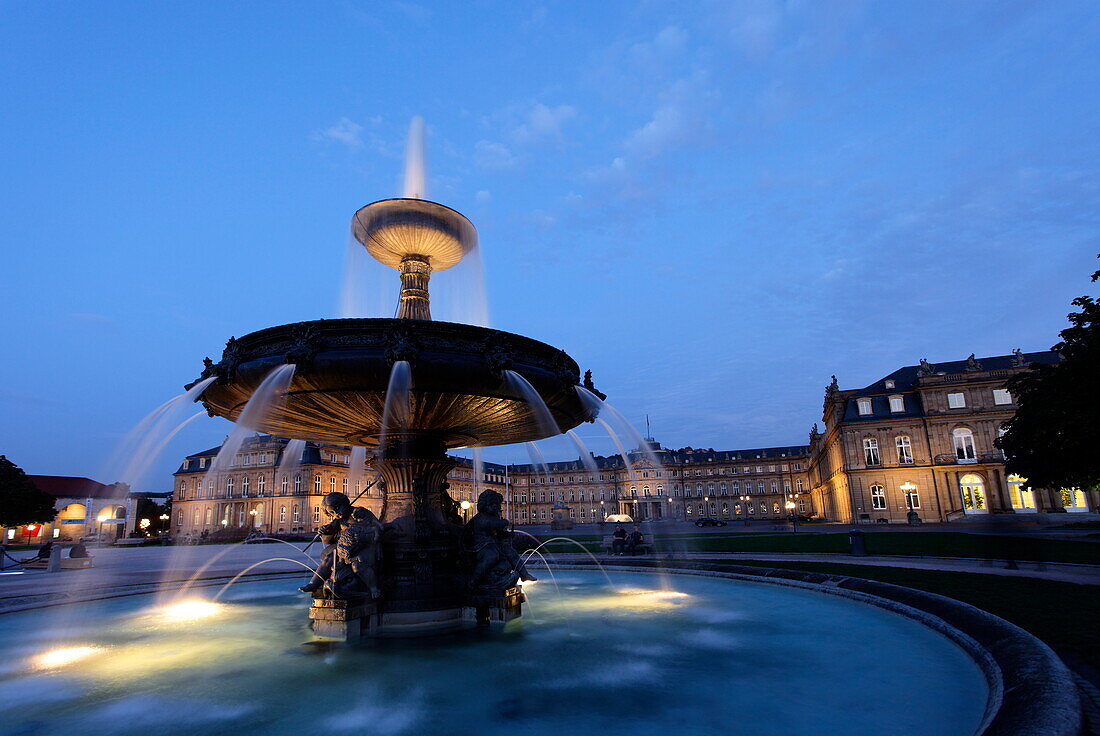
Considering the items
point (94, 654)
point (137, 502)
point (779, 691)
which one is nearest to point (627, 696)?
point (779, 691)

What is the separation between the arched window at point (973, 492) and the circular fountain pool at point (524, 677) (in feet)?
187

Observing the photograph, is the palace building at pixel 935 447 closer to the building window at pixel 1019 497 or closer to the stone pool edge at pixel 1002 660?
the building window at pixel 1019 497

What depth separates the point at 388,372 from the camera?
7.30 meters

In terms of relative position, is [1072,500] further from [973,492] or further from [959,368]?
[959,368]

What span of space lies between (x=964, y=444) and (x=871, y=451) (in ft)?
25.7

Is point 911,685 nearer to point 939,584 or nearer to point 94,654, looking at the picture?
point 939,584

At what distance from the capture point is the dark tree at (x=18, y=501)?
4141 cm

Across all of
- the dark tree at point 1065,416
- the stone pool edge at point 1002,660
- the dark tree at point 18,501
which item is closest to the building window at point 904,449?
the dark tree at point 1065,416

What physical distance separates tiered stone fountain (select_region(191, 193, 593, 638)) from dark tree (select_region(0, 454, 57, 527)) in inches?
1879

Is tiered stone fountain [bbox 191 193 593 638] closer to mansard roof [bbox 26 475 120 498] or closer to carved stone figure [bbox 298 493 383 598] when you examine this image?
carved stone figure [bbox 298 493 383 598]

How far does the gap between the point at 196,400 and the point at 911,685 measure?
967 cm

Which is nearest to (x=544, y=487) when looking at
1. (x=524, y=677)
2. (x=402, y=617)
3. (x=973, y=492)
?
(x=973, y=492)

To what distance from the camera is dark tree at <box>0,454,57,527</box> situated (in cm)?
4141

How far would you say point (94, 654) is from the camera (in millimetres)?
6320
